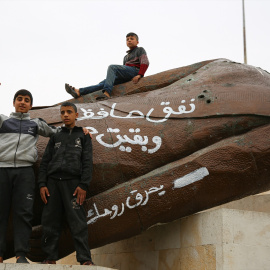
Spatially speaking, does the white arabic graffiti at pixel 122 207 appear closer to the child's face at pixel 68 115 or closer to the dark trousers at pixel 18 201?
the dark trousers at pixel 18 201

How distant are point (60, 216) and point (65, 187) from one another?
32 cm

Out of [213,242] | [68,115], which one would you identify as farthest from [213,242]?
[68,115]

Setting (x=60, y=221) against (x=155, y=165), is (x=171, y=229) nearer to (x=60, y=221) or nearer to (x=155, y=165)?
(x=155, y=165)

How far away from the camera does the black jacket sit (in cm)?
474

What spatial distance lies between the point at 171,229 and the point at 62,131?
2.05 m

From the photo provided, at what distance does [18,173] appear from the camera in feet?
15.4

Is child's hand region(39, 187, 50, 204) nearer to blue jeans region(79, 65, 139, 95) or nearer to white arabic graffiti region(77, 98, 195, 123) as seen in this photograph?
white arabic graffiti region(77, 98, 195, 123)

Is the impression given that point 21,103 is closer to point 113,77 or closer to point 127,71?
point 113,77

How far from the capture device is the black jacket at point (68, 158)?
15.6 ft

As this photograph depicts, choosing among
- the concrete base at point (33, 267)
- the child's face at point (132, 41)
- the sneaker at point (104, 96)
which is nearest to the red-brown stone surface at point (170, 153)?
the sneaker at point (104, 96)

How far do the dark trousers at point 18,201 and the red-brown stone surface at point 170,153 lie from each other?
64cm

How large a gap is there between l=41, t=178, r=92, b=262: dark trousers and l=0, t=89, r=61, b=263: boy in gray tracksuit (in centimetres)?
20

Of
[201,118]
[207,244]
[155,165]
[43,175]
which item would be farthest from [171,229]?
[43,175]

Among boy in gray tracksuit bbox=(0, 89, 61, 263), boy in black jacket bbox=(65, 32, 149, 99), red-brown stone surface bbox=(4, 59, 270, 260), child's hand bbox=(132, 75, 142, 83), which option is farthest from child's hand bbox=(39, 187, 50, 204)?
child's hand bbox=(132, 75, 142, 83)
